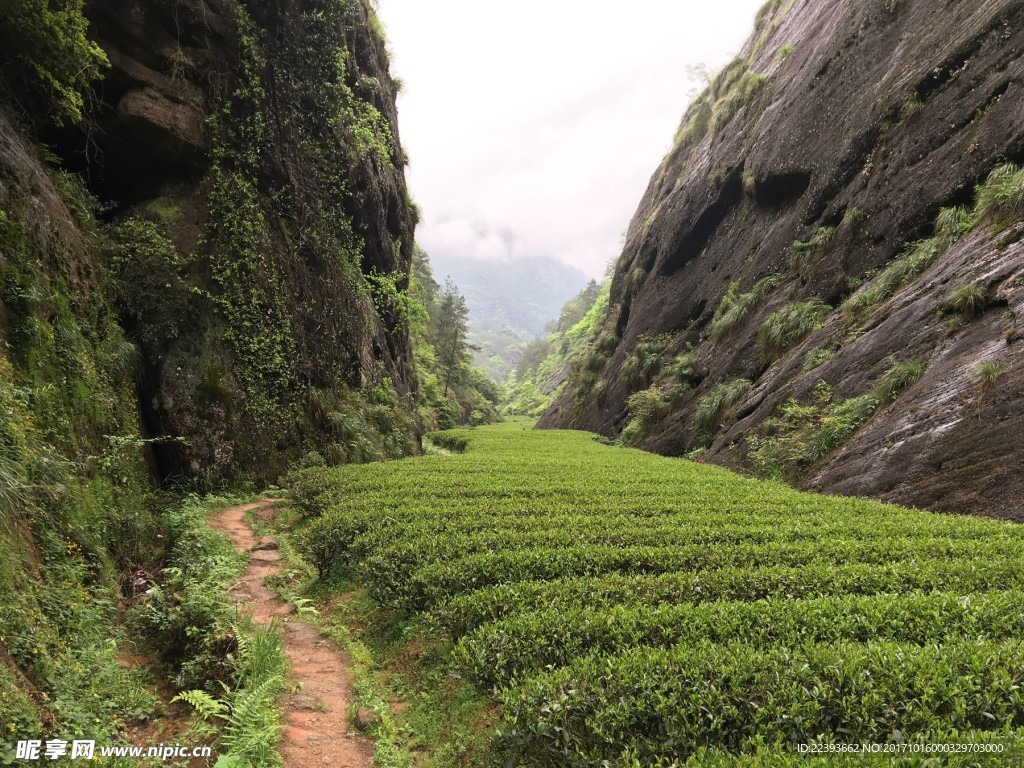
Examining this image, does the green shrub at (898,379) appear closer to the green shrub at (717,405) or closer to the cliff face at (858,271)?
the cliff face at (858,271)

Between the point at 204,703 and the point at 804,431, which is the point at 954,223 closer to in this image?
the point at 804,431

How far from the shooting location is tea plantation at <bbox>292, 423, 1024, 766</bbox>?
319cm

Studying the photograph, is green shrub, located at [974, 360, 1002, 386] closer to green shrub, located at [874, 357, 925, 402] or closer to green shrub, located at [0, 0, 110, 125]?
green shrub, located at [874, 357, 925, 402]

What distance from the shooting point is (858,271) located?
14.6 metres

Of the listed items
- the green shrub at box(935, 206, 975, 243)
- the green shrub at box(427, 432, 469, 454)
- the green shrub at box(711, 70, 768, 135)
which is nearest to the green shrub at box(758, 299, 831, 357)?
the green shrub at box(935, 206, 975, 243)

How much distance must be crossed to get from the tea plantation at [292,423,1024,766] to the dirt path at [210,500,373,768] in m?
0.85

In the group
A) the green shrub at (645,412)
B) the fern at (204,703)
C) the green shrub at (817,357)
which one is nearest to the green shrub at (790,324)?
the green shrub at (817,357)

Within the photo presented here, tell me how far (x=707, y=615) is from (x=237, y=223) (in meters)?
13.7

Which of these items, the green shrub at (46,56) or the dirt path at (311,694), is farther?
the green shrub at (46,56)

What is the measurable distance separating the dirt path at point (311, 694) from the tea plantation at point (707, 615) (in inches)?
33.3

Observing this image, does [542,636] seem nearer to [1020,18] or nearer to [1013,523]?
[1013,523]

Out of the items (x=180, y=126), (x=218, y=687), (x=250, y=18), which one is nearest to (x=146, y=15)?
(x=180, y=126)

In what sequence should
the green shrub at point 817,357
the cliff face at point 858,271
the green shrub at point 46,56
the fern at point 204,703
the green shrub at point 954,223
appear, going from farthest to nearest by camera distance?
1. the green shrub at point 817,357
2. the green shrub at point 954,223
3. the cliff face at point 858,271
4. the green shrub at point 46,56
5. the fern at point 204,703

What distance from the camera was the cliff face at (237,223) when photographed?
9898 millimetres
